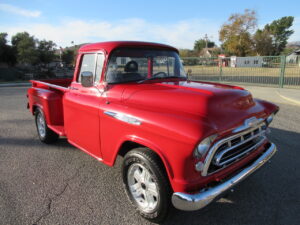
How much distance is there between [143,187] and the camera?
2.61 metres

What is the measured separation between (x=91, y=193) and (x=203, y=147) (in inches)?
72.0

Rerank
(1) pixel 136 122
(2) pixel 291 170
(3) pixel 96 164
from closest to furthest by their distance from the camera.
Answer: (1) pixel 136 122
(2) pixel 291 170
(3) pixel 96 164

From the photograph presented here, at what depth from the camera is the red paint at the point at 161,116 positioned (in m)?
2.12

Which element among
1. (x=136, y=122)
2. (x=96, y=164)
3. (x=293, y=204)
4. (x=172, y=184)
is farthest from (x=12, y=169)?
(x=293, y=204)

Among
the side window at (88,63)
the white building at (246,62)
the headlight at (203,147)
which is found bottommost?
the headlight at (203,147)

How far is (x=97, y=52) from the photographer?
10.8ft

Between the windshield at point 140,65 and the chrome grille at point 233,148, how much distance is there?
155cm

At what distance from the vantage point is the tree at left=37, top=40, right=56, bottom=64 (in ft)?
93.4

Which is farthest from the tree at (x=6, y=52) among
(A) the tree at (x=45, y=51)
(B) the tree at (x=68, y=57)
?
(B) the tree at (x=68, y=57)

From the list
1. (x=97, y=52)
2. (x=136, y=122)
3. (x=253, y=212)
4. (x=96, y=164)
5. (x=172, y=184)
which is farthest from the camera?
(x=96, y=164)

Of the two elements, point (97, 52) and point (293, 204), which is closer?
point (293, 204)

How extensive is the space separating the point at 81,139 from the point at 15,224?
1.33 metres

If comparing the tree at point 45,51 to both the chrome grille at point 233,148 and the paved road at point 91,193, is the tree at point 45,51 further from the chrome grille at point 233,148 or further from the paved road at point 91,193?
the chrome grille at point 233,148

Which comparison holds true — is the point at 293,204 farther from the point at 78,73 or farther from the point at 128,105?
the point at 78,73
